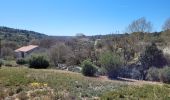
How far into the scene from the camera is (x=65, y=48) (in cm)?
4138

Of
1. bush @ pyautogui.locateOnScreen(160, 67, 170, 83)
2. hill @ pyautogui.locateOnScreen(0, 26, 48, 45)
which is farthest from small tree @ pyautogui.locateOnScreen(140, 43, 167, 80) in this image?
hill @ pyautogui.locateOnScreen(0, 26, 48, 45)

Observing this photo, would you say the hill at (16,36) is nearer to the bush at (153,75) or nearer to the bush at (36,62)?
the bush at (36,62)

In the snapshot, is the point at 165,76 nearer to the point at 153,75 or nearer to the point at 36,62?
the point at 153,75

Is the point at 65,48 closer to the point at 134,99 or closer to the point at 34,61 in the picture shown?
the point at 34,61

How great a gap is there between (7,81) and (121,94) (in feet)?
26.9

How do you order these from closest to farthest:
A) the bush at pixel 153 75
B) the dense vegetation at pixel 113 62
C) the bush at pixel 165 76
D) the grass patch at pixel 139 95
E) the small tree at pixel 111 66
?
the grass patch at pixel 139 95
the dense vegetation at pixel 113 62
the bush at pixel 165 76
the small tree at pixel 111 66
the bush at pixel 153 75

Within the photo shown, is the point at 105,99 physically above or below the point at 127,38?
below

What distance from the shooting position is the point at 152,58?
3447 centimetres

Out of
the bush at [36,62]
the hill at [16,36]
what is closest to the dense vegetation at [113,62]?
the bush at [36,62]

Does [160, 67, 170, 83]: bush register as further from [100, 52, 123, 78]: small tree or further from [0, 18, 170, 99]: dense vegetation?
[100, 52, 123, 78]: small tree

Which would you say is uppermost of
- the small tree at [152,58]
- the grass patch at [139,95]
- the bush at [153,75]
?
the small tree at [152,58]

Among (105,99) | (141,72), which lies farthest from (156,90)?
(141,72)

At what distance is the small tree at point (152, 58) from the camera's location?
34.2 m

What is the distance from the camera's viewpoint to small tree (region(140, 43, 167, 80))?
34156mm
